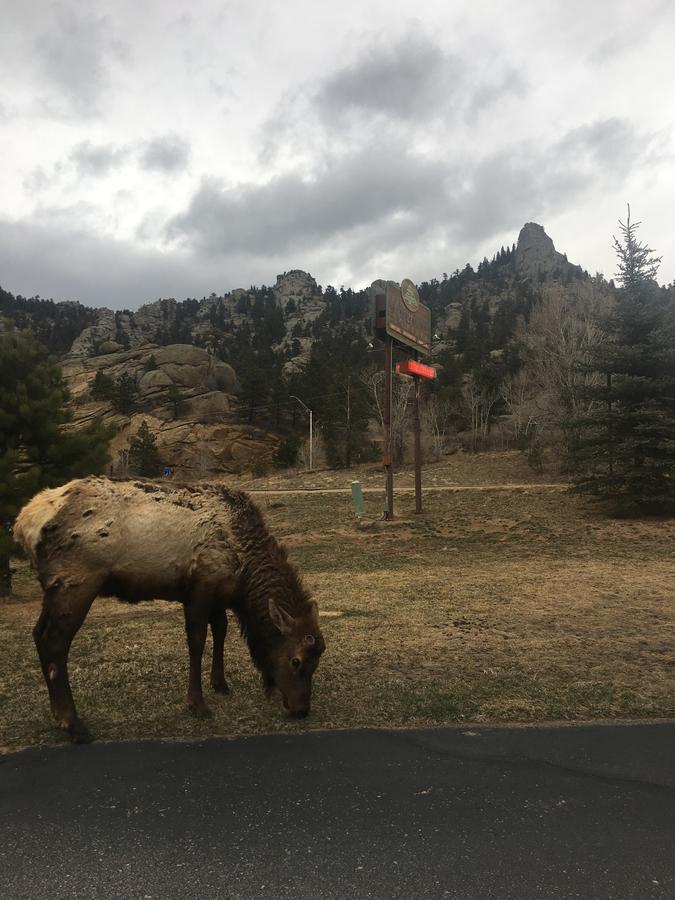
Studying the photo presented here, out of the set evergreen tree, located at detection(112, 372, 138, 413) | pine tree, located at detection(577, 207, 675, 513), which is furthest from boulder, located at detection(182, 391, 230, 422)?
pine tree, located at detection(577, 207, 675, 513)

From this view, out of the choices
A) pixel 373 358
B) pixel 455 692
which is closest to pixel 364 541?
pixel 455 692

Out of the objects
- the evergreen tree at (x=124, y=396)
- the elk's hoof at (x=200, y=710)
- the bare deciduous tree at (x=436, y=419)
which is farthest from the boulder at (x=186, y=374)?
the elk's hoof at (x=200, y=710)

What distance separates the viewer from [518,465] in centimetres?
3475

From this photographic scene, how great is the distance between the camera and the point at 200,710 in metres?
4.68

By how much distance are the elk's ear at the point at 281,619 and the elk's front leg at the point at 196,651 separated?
0.65 metres

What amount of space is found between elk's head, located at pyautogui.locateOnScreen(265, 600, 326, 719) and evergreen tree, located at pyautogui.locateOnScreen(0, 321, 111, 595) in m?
8.20

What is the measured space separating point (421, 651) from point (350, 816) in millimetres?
3411

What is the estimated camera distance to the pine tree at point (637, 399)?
19094mm

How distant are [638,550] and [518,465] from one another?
20.1m

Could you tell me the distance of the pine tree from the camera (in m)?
19.1

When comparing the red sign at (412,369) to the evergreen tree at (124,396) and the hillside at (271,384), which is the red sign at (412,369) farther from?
the evergreen tree at (124,396)

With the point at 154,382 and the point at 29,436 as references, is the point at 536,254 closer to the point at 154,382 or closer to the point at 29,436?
the point at 154,382

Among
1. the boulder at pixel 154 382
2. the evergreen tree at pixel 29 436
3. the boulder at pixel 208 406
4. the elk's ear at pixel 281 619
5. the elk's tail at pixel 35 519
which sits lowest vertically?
the elk's ear at pixel 281 619

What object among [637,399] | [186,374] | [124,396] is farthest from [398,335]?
[186,374]
